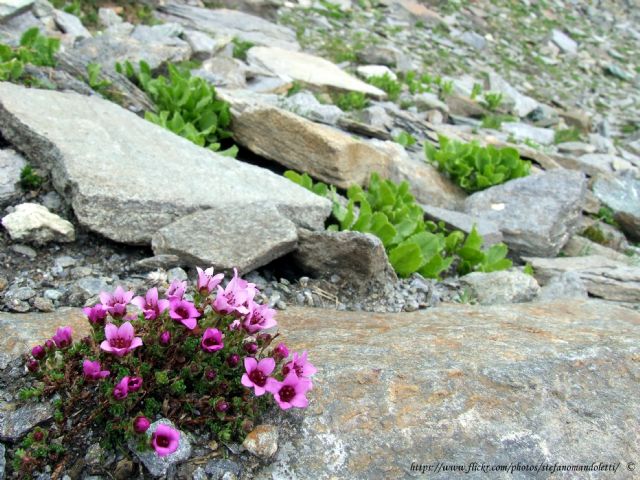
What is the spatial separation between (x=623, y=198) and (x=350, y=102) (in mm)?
4654

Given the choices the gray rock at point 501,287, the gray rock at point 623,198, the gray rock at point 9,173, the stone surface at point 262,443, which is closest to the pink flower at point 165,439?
the stone surface at point 262,443

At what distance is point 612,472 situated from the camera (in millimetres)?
2818

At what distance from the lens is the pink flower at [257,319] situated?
291cm

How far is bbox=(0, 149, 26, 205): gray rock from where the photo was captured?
4.54m

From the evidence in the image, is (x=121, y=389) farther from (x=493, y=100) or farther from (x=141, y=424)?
(x=493, y=100)

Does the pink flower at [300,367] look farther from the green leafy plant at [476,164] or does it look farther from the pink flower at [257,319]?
the green leafy plant at [476,164]

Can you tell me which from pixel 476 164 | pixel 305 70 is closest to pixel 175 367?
pixel 476 164

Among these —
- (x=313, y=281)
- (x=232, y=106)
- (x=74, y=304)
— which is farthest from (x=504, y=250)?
(x=74, y=304)

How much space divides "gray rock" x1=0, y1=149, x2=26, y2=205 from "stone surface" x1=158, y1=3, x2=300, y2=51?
27.0 ft

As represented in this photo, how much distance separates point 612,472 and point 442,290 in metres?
2.57

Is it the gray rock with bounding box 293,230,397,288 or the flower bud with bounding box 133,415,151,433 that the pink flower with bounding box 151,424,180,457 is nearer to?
the flower bud with bounding box 133,415,151,433

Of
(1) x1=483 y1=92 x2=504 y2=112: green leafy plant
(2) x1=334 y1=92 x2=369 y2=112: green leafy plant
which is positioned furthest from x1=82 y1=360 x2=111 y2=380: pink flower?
(1) x1=483 y1=92 x2=504 y2=112: green leafy plant

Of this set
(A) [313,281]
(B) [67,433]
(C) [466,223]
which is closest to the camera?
(B) [67,433]

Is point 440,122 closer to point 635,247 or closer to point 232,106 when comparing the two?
point 635,247
